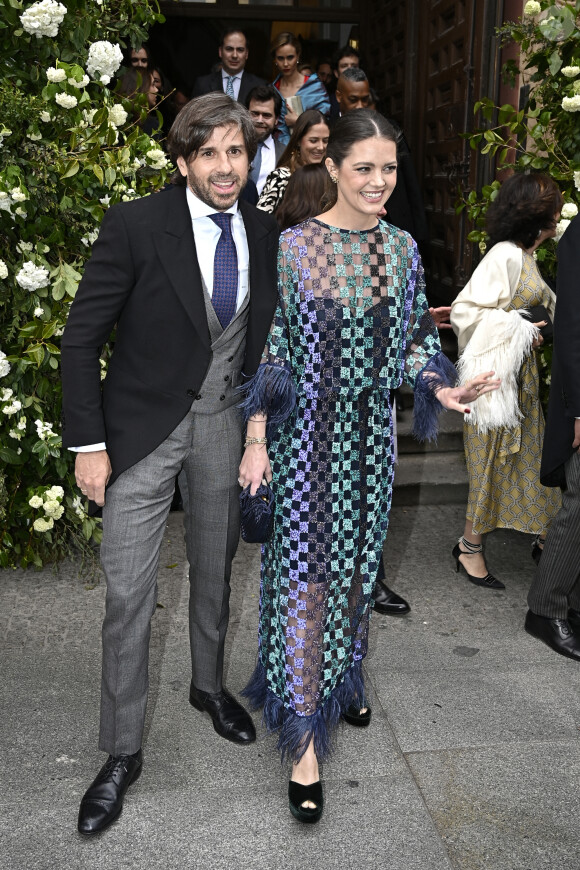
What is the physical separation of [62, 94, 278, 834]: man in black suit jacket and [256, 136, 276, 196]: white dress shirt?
281cm

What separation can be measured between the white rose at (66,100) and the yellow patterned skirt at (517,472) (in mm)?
2245

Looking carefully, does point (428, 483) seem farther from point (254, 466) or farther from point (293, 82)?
point (254, 466)

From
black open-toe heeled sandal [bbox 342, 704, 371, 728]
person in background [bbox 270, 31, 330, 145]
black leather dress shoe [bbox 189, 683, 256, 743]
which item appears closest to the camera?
black leather dress shoe [bbox 189, 683, 256, 743]

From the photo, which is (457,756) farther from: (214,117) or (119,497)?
(214,117)

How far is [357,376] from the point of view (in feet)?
9.18

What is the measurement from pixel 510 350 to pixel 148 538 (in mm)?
2011

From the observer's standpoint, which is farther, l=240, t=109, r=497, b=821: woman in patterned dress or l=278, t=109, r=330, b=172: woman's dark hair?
l=278, t=109, r=330, b=172: woman's dark hair

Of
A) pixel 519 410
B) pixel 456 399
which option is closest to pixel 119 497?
pixel 456 399

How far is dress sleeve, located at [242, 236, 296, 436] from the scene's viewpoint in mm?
2750

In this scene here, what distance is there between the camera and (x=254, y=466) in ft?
9.18

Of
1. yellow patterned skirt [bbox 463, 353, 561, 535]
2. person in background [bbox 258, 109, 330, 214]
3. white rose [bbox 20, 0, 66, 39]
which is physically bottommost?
yellow patterned skirt [bbox 463, 353, 561, 535]

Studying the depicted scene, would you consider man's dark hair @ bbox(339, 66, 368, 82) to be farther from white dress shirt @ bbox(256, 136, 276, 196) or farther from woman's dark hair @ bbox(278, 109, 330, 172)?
woman's dark hair @ bbox(278, 109, 330, 172)

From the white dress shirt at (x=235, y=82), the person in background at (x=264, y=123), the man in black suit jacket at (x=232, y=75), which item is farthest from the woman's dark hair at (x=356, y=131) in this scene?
the white dress shirt at (x=235, y=82)

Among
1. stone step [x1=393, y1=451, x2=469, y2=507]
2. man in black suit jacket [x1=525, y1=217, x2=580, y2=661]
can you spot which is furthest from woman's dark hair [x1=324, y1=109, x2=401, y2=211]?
stone step [x1=393, y1=451, x2=469, y2=507]
